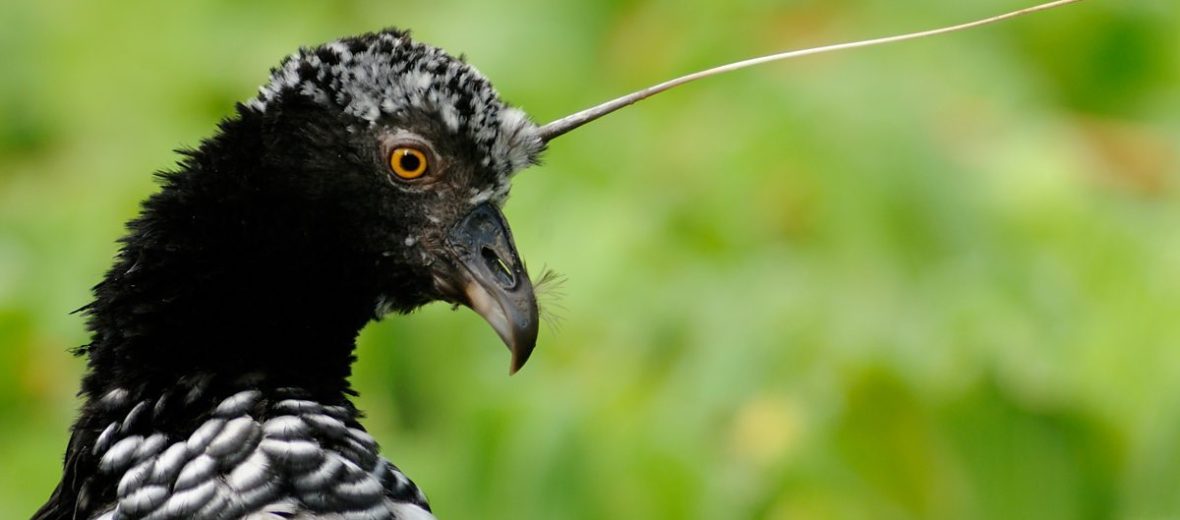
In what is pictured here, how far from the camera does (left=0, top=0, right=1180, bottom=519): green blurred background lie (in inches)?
144

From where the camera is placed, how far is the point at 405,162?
2756 millimetres

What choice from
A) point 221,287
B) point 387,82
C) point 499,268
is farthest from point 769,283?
point 221,287

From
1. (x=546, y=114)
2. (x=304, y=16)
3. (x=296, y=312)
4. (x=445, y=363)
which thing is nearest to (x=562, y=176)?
(x=546, y=114)

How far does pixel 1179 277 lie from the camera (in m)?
3.64

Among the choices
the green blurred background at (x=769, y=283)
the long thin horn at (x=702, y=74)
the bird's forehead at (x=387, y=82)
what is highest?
the bird's forehead at (x=387, y=82)

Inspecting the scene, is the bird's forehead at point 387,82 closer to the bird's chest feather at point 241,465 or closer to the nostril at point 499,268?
the nostril at point 499,268

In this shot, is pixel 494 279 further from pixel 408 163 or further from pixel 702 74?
pixel 702 74

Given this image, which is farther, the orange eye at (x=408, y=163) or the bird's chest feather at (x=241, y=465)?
the orange eye at (x=408, y=163)

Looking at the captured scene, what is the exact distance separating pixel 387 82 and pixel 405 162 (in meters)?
0.13

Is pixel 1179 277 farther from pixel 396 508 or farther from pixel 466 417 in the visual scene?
pixel 396 508

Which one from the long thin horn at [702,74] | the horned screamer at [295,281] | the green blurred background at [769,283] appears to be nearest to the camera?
the long thin horn at [702,74]

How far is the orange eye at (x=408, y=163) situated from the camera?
2744 millimetres

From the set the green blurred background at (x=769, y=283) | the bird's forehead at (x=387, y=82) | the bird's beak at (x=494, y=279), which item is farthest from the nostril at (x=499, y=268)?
the green blurred background at (x=769, y=283)

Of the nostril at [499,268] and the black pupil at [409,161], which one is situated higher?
the black pupil at [409,161]
